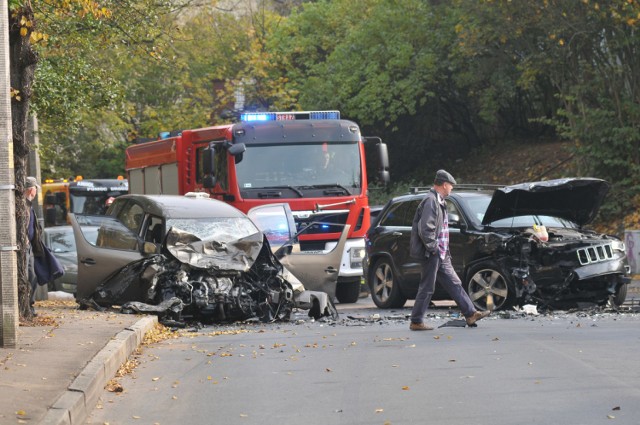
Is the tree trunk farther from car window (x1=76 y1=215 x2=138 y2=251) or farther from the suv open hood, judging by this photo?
the suv open hood

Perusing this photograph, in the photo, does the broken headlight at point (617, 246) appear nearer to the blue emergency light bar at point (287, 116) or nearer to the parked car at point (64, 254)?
the blue emergency light bar at point (287, 116)

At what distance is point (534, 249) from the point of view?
15.1m

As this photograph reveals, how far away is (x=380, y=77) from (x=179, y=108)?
11.4 m

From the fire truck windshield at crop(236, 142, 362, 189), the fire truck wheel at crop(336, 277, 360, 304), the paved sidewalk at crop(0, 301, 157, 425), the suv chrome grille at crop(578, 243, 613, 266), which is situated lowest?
the fire truck wheel at crop(336, 277, 360, 304)

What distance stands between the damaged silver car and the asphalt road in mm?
875

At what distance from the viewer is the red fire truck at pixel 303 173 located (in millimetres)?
20156

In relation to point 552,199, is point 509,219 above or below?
below

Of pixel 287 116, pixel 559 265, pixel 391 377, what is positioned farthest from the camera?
pixel 287 116

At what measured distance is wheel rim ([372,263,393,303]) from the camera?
17938 mm

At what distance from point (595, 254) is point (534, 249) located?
2.52ft

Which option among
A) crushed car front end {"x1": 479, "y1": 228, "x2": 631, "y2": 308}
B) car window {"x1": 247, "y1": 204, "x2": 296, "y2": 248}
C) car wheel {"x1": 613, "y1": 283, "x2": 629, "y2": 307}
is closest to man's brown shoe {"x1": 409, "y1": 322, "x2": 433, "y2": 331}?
crushed car front end {"x1": 479, "y1": 228, "x2": 631, "y2": 308}

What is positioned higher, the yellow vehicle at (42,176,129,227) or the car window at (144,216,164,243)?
the car window at (144,216,164,243)

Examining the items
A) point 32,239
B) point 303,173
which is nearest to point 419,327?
point 32,239

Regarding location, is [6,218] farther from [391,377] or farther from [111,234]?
[111,234]
